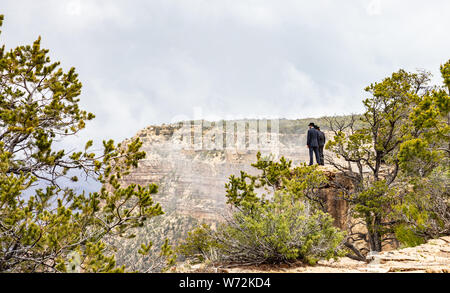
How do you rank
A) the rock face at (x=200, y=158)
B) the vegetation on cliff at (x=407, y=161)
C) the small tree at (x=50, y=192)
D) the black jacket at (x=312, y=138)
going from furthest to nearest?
the rock face at (x=200, y=158)
the black jacket at (x=312, y=138)
the vegetation on cliff at (x=407, y=161)
the small tree at (x=50, y=192)

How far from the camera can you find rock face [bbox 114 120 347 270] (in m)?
44.0

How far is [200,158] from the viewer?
53.8m

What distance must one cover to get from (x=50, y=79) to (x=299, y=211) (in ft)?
18.6

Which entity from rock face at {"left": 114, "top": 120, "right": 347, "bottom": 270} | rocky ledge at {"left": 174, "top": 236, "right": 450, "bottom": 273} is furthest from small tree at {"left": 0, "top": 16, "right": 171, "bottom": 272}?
rock face at {"left": 114, "top": 120, "right": 347, "bottom": 270}

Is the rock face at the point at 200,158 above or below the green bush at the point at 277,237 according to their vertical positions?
above

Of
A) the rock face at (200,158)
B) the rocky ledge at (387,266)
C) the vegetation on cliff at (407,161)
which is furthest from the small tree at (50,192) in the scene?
the rock face at (200,158)

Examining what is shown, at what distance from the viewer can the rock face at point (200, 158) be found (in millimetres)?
43969

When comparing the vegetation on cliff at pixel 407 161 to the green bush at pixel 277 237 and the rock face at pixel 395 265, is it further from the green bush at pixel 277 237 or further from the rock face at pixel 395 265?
the green bush at pixel 277 237

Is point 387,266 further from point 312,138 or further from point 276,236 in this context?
point 312,138

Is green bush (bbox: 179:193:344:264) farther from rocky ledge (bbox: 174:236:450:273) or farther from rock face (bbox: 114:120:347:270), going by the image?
rock face (bbox: 114:120:347:270)

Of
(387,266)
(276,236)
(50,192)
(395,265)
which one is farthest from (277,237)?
(50,192)
